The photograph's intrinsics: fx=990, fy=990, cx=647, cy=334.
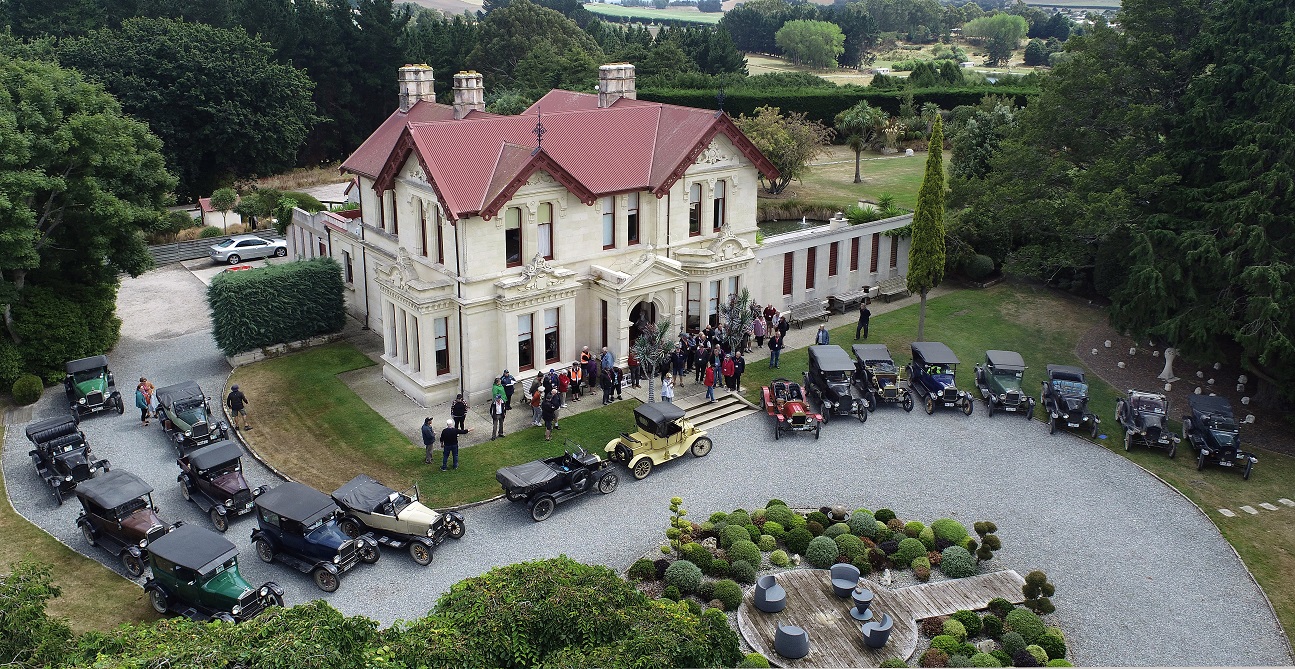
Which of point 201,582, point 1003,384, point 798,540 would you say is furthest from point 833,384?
point 201,582

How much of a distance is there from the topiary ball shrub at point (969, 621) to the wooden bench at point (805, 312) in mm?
20669

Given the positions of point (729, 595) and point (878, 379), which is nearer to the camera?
point (729, 595)

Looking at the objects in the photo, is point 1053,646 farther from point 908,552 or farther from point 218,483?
point 218,483

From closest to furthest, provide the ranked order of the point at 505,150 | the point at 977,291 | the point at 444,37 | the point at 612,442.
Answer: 1. the point at 612,442
2. the point at 505,150
3. the point at 977,291
4. the point at 444,37

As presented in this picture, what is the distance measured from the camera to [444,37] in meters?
85.0

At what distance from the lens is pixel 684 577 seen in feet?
76.1

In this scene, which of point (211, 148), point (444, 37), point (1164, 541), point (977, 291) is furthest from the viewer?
point (444, 37)

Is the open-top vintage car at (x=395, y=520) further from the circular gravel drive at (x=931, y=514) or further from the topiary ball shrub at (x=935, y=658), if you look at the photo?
the topiary ball shrub at (x=935, y=658)

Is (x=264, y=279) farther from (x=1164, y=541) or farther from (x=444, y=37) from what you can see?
(x=444, y=37)

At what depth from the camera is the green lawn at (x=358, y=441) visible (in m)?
28.9

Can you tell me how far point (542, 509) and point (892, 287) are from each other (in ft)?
79.9

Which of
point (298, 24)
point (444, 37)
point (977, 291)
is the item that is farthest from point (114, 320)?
point (444, 37)

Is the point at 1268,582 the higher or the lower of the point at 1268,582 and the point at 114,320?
the lower

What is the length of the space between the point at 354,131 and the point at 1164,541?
6980 cm
